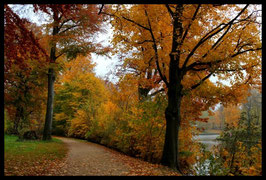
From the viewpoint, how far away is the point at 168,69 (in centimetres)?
816

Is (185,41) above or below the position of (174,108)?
above

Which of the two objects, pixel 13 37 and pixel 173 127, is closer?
pixel 13 37

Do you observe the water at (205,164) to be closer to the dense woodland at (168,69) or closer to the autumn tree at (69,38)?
the dense woodland at (168,69)

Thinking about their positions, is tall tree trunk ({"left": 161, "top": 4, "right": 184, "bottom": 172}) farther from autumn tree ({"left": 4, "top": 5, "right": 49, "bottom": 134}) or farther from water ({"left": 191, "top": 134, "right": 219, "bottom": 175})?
autumn tree ({"left": 4, "top": 5, "right": 49, "bottom": 134})

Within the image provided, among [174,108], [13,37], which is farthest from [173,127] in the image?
[13,37]

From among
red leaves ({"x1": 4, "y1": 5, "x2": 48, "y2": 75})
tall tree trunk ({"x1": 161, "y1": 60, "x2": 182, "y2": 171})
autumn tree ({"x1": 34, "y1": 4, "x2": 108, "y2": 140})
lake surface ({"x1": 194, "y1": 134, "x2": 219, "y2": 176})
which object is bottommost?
lake surface ({"x1": 194, "y1": 134, "x2": 219, "y2": 176})

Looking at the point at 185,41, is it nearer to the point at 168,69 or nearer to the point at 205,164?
the point at 168,69

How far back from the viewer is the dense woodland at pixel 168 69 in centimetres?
584

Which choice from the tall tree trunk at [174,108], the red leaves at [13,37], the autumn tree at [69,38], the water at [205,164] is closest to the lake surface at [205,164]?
the water at [205,164]

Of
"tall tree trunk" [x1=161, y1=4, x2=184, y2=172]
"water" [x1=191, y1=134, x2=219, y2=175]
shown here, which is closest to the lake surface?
"water" [x1=191, y1=134, x2=219, y2=175]

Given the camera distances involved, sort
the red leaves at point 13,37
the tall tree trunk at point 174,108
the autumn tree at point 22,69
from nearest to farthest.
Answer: the red leaves at point 13,37
the autumn tree at point 22,69
the tall tree trunk at point 174,108

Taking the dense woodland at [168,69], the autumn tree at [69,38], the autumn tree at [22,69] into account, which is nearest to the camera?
the autumn tree at [22,69]

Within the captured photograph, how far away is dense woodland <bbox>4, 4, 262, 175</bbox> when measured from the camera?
5.84 metres
